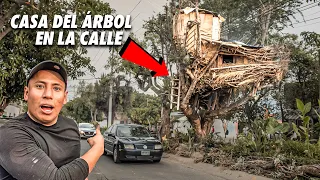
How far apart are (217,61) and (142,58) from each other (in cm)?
447

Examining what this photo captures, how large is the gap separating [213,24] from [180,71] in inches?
146

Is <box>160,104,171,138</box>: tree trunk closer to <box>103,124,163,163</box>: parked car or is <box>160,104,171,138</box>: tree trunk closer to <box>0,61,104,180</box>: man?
<box>103,124,163,163</box>: parked car

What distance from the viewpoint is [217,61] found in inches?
651

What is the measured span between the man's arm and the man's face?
16 cm

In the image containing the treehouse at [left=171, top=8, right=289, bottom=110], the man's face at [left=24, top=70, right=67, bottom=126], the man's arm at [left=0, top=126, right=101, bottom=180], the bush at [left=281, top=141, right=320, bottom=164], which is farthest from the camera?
the treehouse at [left=171, top=8, right=289, bottom=110]

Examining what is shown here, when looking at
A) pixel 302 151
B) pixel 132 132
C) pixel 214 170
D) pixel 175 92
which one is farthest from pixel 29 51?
pixel 302 151

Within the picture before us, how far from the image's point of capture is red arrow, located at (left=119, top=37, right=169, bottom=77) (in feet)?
55.1

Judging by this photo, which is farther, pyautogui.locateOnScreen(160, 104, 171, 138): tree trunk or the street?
pyautogui.locateOnScreen(160, 104, 171, 138): tree trunk

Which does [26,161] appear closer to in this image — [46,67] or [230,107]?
[46,67]

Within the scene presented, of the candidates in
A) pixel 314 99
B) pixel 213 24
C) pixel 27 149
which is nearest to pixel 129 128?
pixel 213 24

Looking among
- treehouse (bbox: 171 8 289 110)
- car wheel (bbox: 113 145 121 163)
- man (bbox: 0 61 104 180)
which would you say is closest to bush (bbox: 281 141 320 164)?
treehouse (bbox: 171 8 289 110)

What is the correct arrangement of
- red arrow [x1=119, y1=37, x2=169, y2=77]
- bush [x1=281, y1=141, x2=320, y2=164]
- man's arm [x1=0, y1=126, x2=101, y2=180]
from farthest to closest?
1. red arrow [x1=119, y1=37, x2=169, y2=77]
2. bush [x1=281, y1=141, x2=320, y2=164]
3. man's arm [x1=0, y1=126, x2=101, y2=180]

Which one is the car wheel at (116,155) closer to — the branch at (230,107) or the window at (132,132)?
the window at (132,132)

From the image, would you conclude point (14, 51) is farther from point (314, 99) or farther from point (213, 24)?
point (314, 99)
